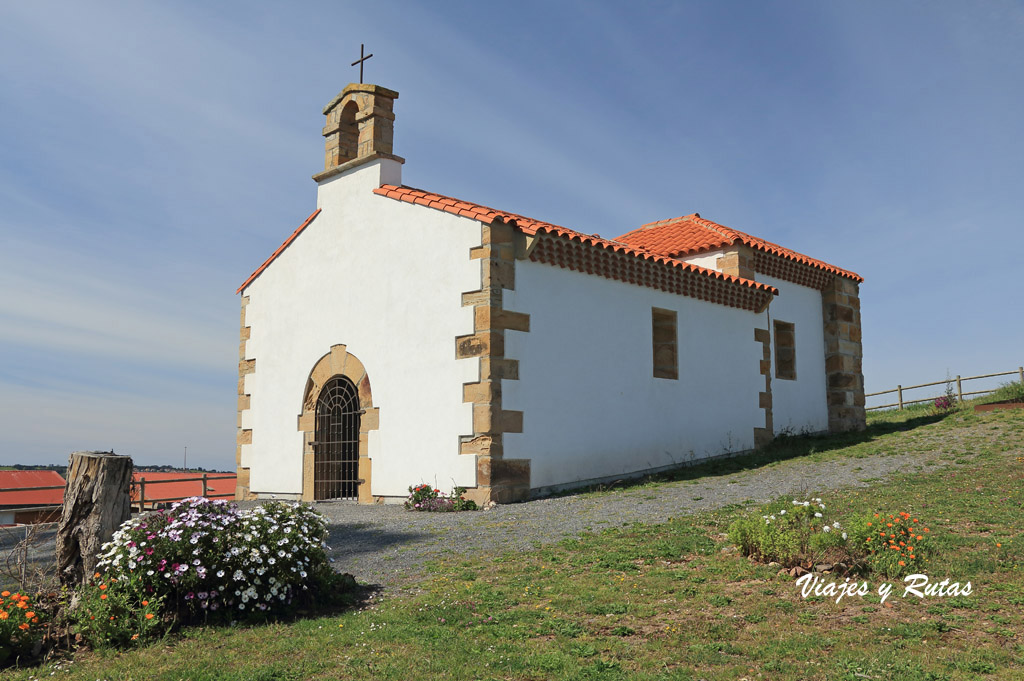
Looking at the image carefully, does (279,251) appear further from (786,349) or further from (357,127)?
(786,349)

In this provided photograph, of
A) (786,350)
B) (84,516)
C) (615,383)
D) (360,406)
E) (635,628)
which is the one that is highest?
(786,350)

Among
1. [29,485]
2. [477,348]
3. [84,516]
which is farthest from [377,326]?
→ [29,485]

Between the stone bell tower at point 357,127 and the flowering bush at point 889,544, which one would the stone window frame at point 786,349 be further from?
the flowering bush at point 889,544

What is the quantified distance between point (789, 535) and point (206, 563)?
5487mm

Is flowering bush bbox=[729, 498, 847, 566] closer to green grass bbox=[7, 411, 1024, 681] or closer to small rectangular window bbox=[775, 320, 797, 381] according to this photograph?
green grass bbox=[7, 411, 1024, 681]

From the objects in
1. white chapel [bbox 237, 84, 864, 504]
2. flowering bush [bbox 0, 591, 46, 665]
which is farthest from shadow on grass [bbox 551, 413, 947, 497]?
flowering bush [bbox 0, 591, 46, 665]

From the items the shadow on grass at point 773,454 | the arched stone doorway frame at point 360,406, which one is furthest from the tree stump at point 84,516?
the shadow on grass at point 773,454

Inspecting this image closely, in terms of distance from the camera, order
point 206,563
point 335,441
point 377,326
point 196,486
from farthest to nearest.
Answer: point 196,486
point 335,441
point 377,326
point 206,563

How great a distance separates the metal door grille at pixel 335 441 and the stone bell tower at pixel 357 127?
175 inches

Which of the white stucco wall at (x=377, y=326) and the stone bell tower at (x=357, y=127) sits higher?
the stone bell tower at (x=357, y=127)

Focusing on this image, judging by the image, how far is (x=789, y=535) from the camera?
7.61m

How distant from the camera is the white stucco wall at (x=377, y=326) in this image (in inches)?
523

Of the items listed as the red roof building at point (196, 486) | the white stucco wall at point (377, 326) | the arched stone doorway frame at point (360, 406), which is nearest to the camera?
the white stucco wall at point (377, 326)

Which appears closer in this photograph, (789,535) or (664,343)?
(789,535)
